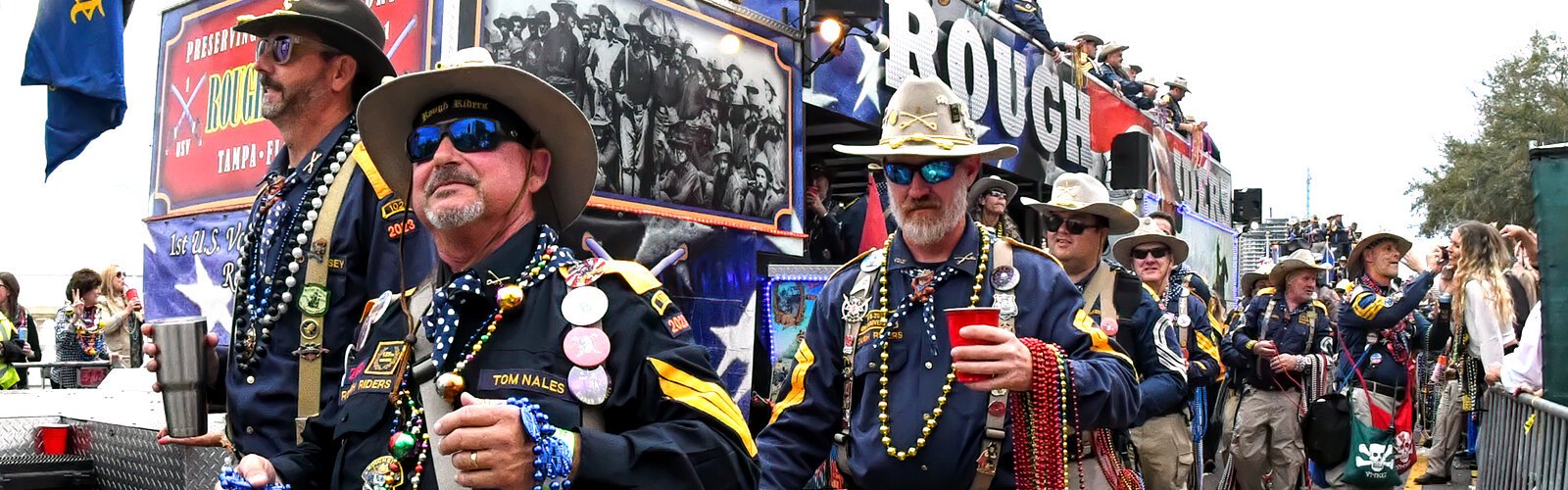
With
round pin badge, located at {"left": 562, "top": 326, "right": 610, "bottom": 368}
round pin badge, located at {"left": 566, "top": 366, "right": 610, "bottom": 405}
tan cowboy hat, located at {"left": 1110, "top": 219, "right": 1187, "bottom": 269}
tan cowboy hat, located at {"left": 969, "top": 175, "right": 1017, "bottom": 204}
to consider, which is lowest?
round pin badge, located at {"left": 566, "top": 366, "right": 610, "bottom": 405}

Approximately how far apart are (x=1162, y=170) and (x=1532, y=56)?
3094cm

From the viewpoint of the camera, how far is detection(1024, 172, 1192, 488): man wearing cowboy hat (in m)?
5.49

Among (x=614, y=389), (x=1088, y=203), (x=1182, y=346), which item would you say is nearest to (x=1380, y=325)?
(x=1182, y=346)

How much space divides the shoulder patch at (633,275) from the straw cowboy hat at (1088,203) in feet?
13.4

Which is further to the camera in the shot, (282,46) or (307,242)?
(282,46)

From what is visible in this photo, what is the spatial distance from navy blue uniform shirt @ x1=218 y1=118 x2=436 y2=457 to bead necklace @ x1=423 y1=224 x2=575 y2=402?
3.34 ft

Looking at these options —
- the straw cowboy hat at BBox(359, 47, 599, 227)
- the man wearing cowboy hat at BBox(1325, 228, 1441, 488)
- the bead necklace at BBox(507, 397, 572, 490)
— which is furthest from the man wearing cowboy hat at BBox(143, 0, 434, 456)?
the man wearing cowboy hat at BBox(1325, 228, 1441, 488)

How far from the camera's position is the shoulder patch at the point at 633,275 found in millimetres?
2833

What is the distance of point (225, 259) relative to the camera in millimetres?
8414

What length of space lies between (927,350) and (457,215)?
1.80 metres

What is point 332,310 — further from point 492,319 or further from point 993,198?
point 993,198

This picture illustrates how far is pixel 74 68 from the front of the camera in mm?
7121

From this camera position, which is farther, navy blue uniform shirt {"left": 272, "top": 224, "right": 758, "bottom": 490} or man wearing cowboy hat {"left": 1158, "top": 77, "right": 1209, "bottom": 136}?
man wearing cowboy hat {"left": 1158, "top": 77, "right": 1209, "bottom": 136}

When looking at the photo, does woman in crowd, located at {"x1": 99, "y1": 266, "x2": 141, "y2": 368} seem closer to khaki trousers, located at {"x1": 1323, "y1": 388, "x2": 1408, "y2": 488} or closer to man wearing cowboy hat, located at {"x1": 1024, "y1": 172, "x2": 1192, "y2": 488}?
man wearing cowboy hat, located at {"x1": 1024, "y1": 172, "x2": 1192, "y2": 488}
